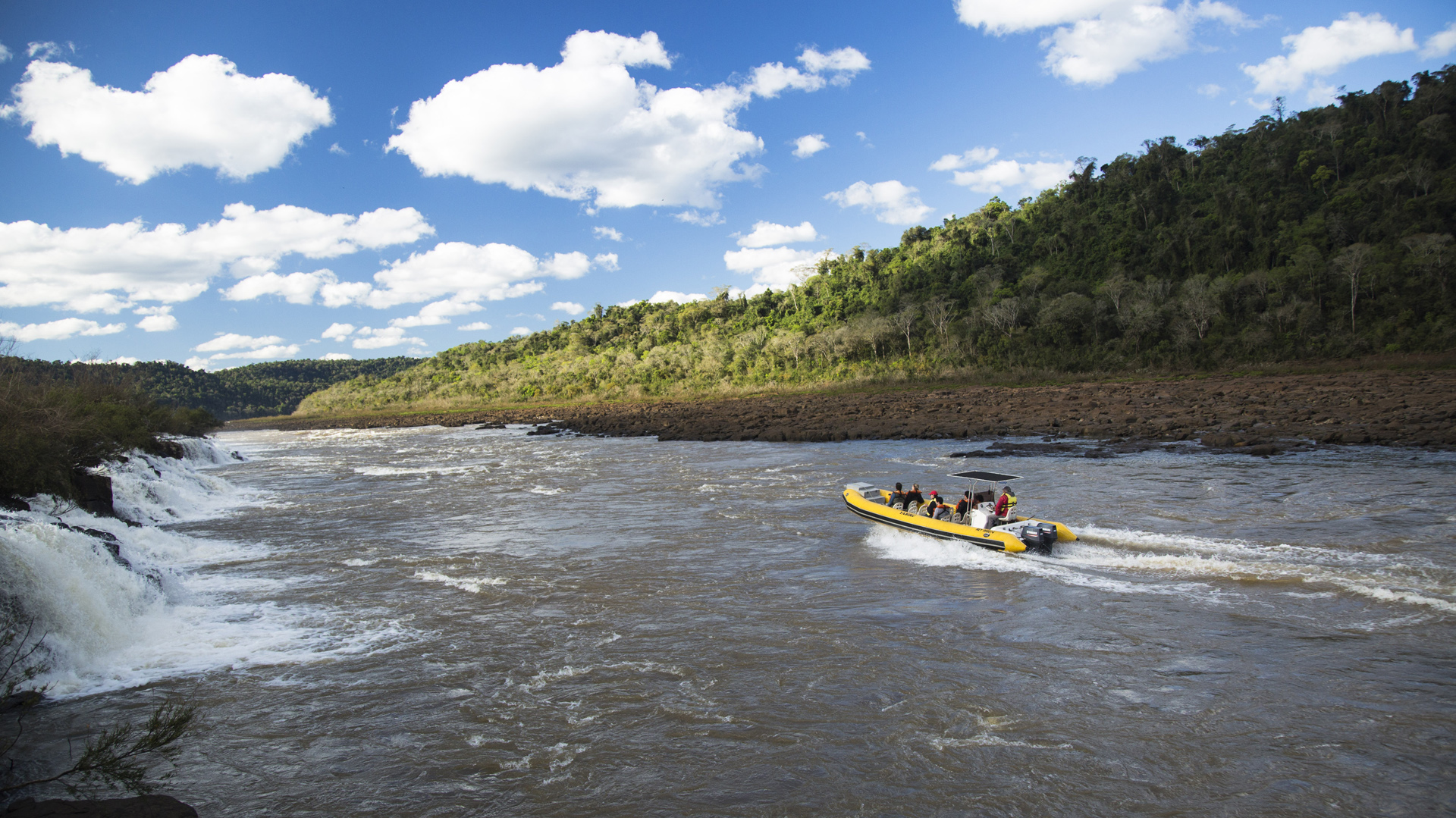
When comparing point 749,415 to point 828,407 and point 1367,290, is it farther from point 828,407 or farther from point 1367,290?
point 1367,290

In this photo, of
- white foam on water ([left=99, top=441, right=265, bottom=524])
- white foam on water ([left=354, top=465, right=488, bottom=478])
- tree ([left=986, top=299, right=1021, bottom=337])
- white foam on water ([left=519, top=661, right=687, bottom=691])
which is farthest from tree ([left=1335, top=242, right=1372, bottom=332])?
white foam on water ([left=99, top=441, right=265, bottom=524])

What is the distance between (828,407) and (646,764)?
1800 inches

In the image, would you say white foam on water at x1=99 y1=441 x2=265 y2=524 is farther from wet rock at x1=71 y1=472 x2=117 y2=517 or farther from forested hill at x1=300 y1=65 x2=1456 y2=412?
forested hill at x1=300 y1=65 x2=1456 y2=412

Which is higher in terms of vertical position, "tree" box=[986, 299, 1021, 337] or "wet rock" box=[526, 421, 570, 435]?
"tree" box=[986, 299, 1021, 337]

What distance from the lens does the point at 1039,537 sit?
41.4 ft

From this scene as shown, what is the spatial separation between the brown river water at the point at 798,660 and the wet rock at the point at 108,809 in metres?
0.57

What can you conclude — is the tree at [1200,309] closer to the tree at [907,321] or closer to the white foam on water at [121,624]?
the tree at [907,321]

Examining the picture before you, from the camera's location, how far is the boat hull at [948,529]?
42.1ft

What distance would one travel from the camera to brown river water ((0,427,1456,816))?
6.36 meters

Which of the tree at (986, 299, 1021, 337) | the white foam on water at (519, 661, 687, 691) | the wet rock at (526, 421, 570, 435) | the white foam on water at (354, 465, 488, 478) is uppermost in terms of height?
Result: the tree at (986, 299, 1021, 337)

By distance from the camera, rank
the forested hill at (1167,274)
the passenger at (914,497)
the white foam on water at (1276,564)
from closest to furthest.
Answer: the white foam on water at (1276,564)
the passenger at (914,497)
the forested hill at (1167,274)

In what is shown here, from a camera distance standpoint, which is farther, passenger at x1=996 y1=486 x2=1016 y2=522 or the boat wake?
passenger at x1=996 y1=486 x2=1016 y2=522

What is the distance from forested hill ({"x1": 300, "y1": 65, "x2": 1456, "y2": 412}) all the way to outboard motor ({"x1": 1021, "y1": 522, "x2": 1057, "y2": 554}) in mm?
46974

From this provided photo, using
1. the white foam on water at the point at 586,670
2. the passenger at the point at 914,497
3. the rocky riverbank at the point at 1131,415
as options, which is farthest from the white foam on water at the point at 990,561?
the rocky riverbank at the point at 1131,415
